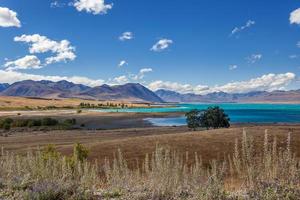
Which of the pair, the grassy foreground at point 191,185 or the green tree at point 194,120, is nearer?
the grassy foreground at point 191,185

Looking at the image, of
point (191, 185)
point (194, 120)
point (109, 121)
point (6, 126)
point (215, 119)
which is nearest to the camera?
point (191, 185)

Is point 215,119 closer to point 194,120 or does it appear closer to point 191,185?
point 194,120

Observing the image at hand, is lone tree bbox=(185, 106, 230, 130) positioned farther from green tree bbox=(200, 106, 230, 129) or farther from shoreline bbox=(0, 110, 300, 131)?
shoreline bbox=(0, 110, 300, 131)

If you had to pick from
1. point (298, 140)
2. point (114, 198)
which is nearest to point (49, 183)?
point (114, 198)

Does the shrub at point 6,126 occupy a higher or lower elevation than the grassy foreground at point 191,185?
lower

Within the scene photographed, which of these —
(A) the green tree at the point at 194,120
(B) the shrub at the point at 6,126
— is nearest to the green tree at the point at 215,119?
(A) the green tree at the point at 194,120

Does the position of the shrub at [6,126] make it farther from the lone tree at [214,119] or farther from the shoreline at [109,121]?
the lone tree at [214,119]

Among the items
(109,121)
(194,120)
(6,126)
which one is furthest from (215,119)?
(109,121)

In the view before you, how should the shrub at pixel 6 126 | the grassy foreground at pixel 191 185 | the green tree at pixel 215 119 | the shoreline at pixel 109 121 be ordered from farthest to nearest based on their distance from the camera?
the shoreline at pixel 109 121 < the shrub at pixel 6 126 < the green tree at pixel 215 119 < the grassy foreground at pixel 191 185

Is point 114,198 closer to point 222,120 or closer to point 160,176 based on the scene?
point 160,176

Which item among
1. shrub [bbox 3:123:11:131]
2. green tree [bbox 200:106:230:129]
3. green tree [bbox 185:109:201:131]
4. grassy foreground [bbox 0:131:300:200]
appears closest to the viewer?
grassy foreground [bbox 0:131:300:200]

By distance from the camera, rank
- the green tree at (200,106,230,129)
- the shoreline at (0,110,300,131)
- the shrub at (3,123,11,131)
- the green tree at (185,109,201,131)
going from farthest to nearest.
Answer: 1. the shoreline at (0,110,300,131)
2. the shrub at (3,123,11,131)
3. the green tree at (185,109,201,131)
4. the green tree at (200,106,230,129)

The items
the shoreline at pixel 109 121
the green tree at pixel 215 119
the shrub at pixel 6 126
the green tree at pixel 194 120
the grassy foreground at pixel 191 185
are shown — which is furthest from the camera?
the shoreline at pixel 109 121

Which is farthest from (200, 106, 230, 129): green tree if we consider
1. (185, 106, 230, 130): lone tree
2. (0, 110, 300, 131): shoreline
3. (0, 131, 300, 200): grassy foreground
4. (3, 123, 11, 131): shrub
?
(0, 131, 300, 200): grassy foreground
